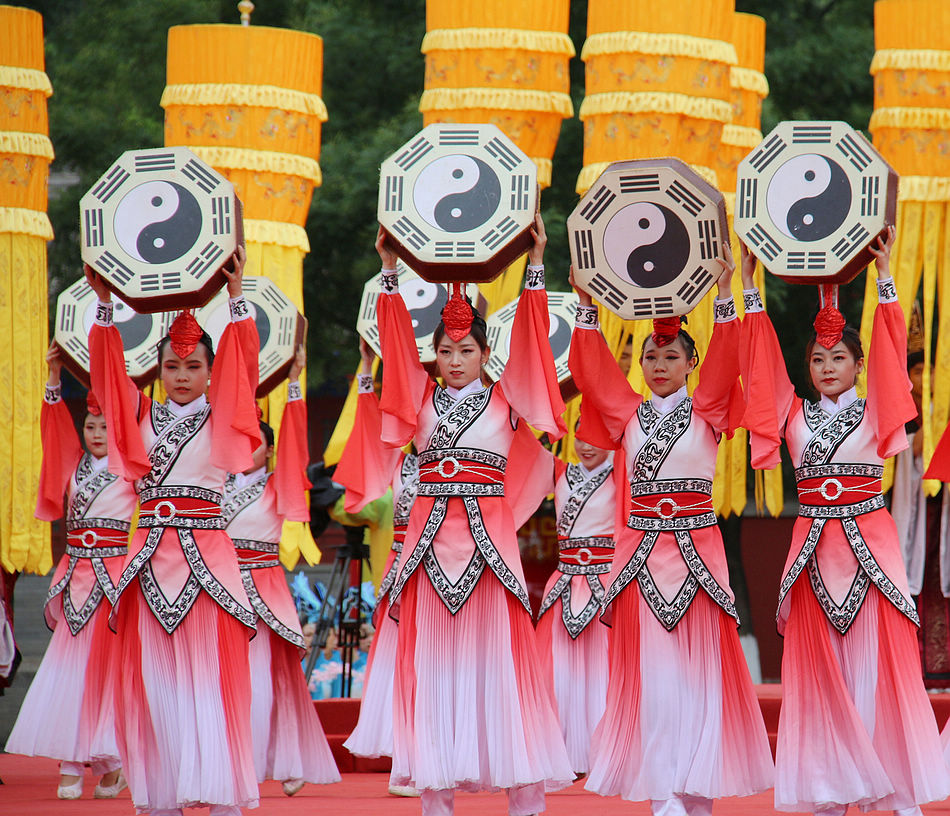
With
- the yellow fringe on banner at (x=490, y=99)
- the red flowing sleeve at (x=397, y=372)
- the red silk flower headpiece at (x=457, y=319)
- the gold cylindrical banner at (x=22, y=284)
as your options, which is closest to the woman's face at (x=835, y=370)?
the red silk flower headpiece at (x=457, y=319)

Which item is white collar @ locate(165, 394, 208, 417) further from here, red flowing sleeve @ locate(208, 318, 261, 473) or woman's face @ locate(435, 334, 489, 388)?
woman's face @ locate(435, 334, 489, 388)

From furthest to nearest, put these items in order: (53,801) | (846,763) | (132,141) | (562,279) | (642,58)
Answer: (132,141) → (562,279) → (642,58) → (53,801) → (846,763)

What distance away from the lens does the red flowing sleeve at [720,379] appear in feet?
16.1

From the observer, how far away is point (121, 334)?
6.26 m

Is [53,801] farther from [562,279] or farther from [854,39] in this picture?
[854,39]

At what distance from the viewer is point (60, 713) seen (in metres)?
6.27

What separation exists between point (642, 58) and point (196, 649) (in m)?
3.89

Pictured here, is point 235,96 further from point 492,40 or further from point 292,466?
point 292,466

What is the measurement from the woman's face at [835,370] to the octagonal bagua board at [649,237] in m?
0.42

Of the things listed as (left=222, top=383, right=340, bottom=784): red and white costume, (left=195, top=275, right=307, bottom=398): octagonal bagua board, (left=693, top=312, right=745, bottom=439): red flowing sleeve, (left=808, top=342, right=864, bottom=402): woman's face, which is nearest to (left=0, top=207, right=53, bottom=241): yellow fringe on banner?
(left=195, top=275, right=307, bottom=398): octagonal bagua board

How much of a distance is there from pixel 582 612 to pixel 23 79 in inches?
137

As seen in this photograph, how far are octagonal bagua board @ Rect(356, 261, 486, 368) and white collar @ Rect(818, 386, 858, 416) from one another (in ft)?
6.23

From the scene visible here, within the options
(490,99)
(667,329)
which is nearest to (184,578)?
(667,329)

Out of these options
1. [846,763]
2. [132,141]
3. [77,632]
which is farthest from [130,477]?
[132,141]
